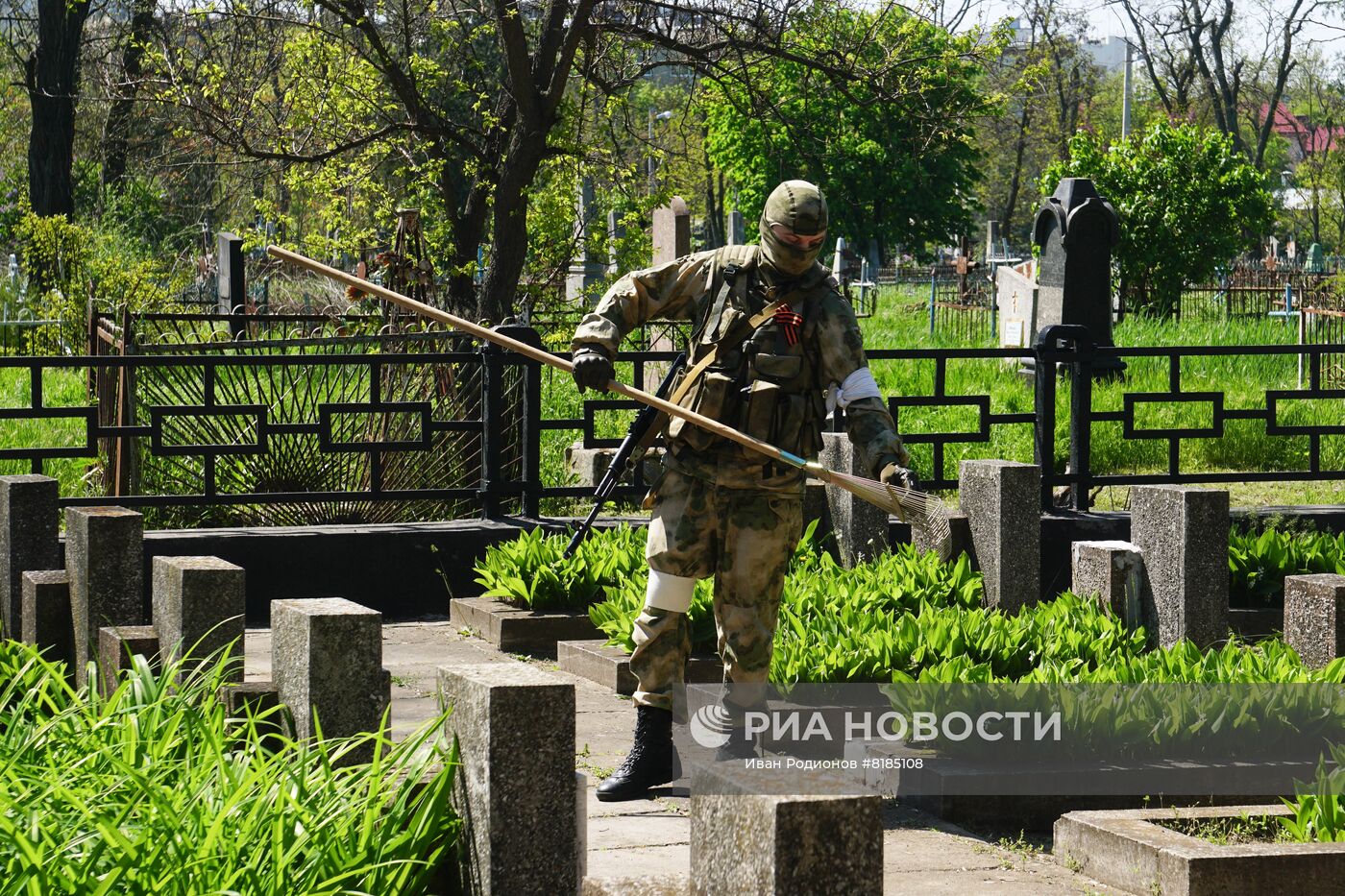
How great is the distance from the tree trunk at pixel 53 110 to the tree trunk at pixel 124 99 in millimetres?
670

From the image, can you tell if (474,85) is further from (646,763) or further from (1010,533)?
(646,763)

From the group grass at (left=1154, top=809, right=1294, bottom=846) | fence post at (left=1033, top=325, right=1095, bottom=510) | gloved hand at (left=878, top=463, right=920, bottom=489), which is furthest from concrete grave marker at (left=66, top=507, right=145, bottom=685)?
fence post at (left=1033, top=325, right=1095, bottom=510)

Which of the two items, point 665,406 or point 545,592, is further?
Result: point 545,592

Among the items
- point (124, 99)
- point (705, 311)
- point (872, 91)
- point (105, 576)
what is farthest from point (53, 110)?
point (705, 311)

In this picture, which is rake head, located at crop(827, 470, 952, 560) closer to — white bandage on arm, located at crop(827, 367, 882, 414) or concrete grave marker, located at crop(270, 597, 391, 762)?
white bandage on arm, located at crop(827, 367, 882, 414)

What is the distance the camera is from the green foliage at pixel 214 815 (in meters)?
3.30

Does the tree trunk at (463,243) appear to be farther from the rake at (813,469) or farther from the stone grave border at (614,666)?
the rake at (813,469)

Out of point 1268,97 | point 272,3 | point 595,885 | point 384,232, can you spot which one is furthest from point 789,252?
point 1268,97

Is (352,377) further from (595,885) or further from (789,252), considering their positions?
(595,885)

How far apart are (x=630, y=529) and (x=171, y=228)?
2767 cm

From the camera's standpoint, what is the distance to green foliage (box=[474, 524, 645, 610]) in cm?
838

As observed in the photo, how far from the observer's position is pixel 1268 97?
2562 inches

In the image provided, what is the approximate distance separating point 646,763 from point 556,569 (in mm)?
2851

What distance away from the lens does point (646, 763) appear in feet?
18.3
